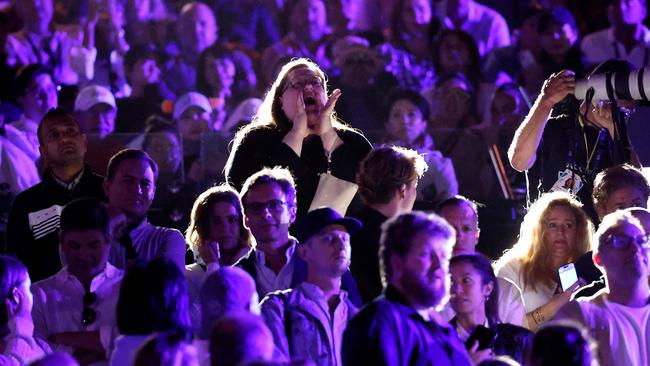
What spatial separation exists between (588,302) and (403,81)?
5.24 metres

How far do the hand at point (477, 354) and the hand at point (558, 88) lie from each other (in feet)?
6.84

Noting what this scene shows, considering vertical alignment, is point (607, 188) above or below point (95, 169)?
below

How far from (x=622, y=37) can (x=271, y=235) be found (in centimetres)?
589

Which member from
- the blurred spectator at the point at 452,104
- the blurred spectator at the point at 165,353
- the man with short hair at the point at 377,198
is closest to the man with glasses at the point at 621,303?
the man with short hair at the point at 377,198

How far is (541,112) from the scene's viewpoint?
20.5 feet

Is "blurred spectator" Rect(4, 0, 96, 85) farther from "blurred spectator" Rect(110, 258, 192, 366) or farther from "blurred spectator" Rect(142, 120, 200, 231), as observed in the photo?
"blurred spectator" Rect(110, 258, 192, 366)

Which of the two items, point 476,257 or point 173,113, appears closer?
point 476,257

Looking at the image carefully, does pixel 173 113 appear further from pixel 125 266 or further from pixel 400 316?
pixel 400 316

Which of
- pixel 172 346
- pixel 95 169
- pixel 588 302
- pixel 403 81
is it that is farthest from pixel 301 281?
pixel 403 81

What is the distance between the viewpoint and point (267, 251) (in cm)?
528

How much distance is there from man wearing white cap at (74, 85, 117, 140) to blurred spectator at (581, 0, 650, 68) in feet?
13.0

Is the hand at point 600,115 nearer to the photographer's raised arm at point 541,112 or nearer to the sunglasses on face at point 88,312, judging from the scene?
the photographer's raised arm at point 541,112

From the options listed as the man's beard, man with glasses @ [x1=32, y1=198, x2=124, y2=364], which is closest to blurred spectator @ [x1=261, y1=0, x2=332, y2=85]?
man with glasses @ [x1=32, y1=198, x2=124, y2=364]

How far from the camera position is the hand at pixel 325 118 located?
614 cm
